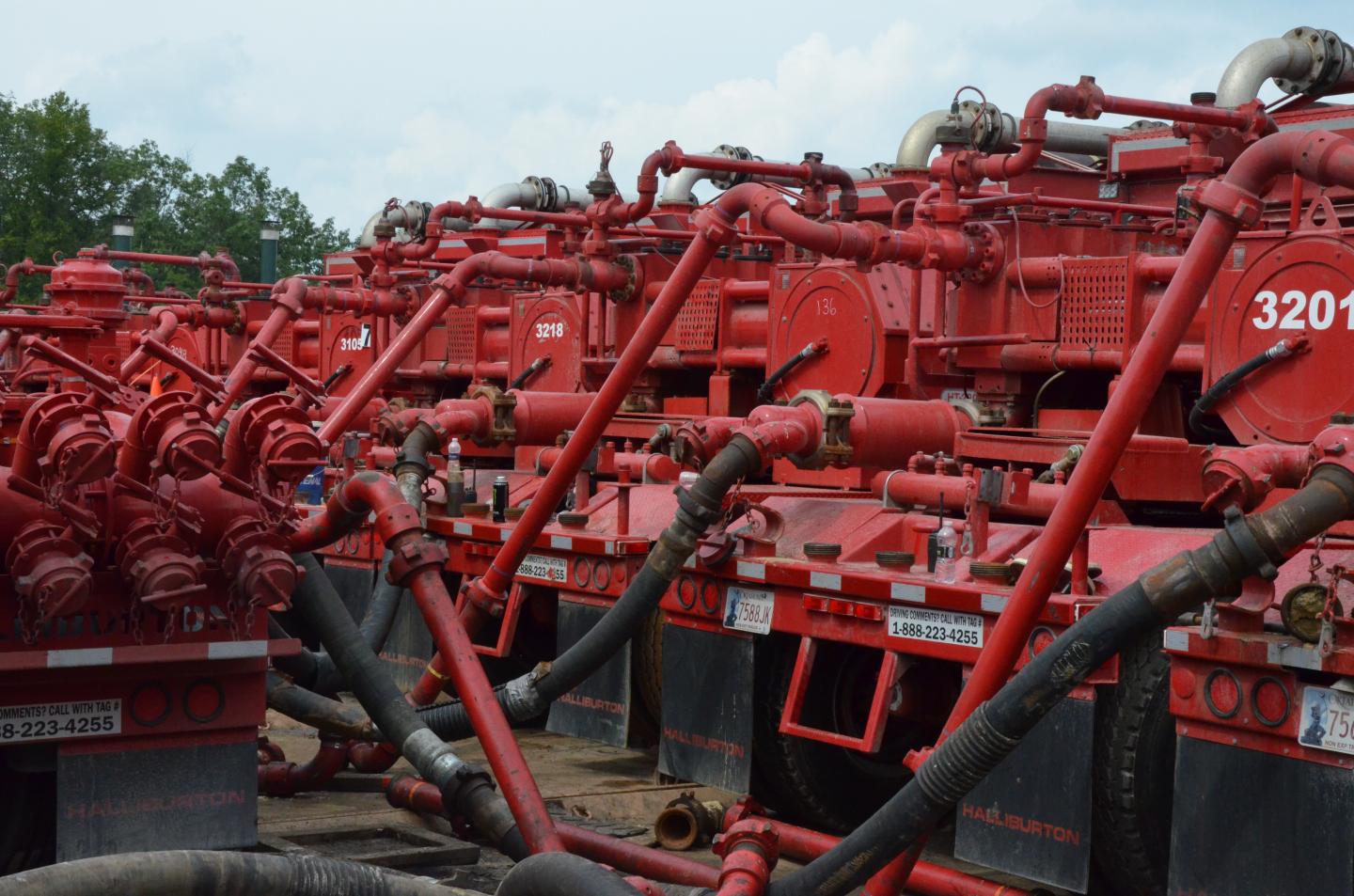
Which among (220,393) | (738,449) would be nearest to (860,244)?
(738,449)

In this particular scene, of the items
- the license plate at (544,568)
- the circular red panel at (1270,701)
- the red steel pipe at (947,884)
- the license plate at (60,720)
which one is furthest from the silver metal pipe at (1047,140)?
the license plate at (60,720)

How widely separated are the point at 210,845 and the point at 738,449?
2313 millimetres

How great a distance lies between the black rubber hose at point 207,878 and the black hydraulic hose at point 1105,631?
1534 millimetres

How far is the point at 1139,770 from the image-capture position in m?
6.32

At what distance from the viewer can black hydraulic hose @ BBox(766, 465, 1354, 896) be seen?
490cm

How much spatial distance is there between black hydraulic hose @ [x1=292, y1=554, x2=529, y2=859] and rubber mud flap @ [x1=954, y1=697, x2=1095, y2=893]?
61.7 inches

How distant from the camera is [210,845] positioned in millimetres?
6117

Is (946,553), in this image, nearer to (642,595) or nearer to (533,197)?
(642,595)

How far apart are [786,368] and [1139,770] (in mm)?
3880

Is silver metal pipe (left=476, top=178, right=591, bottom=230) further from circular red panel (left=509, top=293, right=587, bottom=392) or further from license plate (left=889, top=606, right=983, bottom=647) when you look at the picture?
license plate (left=889, top=606, right=983, bottom=647)

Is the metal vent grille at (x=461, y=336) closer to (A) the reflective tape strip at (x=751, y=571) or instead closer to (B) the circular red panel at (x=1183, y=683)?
(A) the reflective tape strip at (x=751, y=571)

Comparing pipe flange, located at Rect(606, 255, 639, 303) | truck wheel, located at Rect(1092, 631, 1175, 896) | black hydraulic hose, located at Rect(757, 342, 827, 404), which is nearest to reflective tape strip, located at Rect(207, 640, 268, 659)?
truck wheel, located at Rect(1092, 631, 1175, 896)

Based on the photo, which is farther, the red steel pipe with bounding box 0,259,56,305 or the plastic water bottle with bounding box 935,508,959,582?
the red steel pipe with bounding box 0,259,56,305

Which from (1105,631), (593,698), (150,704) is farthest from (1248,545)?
(593,698)
